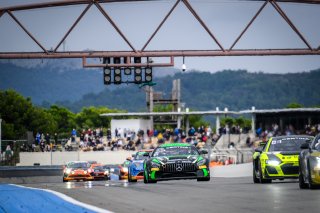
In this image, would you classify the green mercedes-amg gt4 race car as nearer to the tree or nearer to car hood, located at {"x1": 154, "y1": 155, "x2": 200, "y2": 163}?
car hood, located at {"x1": 154, "y1": 155, "x2": 200, "y2": 163}

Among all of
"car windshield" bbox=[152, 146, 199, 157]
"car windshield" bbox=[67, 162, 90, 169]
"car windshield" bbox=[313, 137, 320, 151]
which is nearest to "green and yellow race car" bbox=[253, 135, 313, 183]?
"car windshield" bbox=[152, 146, 199, 157]

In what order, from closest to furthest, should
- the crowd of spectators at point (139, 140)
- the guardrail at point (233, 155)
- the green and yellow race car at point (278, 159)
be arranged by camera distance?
the green and yellow race car at point (278, 159)
the guardrail at point (233, 155)
the crowd of spectators at point (139, 140)

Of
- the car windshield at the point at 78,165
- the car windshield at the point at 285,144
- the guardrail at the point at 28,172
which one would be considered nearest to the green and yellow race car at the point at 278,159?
the car windshield at the point at 285,144

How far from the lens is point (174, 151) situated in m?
28.7

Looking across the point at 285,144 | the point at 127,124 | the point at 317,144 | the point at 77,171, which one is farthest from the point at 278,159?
the point at 127,124

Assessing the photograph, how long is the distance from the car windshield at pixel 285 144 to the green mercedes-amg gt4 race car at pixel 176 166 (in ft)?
11.3

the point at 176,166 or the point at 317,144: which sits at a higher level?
the point at 317,144

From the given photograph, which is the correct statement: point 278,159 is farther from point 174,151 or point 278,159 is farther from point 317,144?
point 317,144

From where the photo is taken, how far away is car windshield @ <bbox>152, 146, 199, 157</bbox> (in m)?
28.5

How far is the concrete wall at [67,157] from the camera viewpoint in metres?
70.5

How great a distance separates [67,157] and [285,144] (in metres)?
47.7

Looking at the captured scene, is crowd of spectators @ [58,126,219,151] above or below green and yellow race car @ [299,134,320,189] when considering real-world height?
above

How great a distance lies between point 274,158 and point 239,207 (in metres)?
11.3

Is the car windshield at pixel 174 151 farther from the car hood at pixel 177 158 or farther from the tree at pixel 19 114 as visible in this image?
the tree at pixel 19 114
